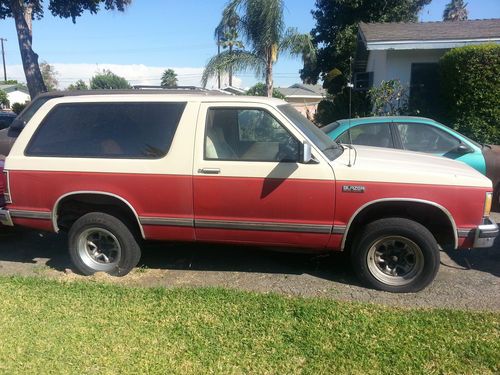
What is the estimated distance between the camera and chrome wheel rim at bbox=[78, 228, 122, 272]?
16.8 ft

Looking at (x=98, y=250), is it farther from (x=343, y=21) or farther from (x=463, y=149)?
(x=343, y=21)

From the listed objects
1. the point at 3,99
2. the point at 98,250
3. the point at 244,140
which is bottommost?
the point at 3,99

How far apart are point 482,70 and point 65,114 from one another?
333 inches

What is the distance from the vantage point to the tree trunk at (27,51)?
19.9 m

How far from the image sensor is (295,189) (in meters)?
4.50

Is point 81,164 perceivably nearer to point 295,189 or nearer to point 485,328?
point 295,189

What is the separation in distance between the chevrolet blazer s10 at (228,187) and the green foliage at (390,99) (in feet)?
24.3

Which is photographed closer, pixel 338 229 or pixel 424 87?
pixel 338 229

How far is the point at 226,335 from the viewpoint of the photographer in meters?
3.80

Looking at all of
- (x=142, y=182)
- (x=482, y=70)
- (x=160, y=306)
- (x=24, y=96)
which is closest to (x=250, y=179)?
(x=142, y=182)

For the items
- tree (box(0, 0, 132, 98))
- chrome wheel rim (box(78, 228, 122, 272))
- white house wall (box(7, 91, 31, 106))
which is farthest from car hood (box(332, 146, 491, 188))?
white house wall (box(7, 91, 31, 106))

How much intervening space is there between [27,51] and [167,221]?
59.7 feet

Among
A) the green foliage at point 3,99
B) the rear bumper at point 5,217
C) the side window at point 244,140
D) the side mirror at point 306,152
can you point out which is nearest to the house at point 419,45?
the side window at point 244,140

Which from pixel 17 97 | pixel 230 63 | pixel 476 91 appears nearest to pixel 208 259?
pixel 476 91
